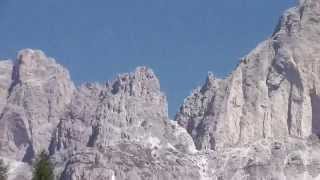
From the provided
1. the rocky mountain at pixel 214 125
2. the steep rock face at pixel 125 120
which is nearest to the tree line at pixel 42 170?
the rocky mountain at pixel 214 125

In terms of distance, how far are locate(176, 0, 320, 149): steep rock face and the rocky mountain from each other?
0.13m

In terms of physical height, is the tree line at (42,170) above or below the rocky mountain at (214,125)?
below

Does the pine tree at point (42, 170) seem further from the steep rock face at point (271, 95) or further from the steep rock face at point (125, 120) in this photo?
the steep rock face at point (271, 95)

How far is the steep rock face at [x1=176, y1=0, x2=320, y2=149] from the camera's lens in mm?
168750

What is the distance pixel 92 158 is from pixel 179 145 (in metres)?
12.1

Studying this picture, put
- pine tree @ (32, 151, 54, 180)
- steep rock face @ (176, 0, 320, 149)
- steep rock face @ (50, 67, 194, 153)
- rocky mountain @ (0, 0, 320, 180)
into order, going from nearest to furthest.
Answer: pine tree @ (32, 151, 54, 180)
rocky mountain @ (0, 0, 320, 180)
steep rock face @ (50, 67, 194, 153)
steep rock face @ (176, 0, 320, 149)

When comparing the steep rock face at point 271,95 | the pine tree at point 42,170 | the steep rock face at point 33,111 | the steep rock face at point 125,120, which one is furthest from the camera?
the steep rock face at point 33,111

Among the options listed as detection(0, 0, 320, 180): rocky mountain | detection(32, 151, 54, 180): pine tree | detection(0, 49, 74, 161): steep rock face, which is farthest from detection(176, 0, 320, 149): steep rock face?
detection(32, 151, 54, 180): pine tree

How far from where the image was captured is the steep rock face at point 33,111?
612 feet

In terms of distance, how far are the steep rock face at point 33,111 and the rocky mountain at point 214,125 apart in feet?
7.71

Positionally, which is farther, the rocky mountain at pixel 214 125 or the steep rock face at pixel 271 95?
the steep rock face at pixel 271 95

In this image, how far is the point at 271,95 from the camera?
172 metres

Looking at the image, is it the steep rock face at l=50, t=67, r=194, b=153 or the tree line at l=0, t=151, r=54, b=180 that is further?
the steep rock face at l=50, t=67, r=194, b=153

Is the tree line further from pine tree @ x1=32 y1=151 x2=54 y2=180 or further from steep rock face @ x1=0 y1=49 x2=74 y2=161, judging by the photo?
steep rock face @ x1=0 y1=49 x2=74 y2=161
